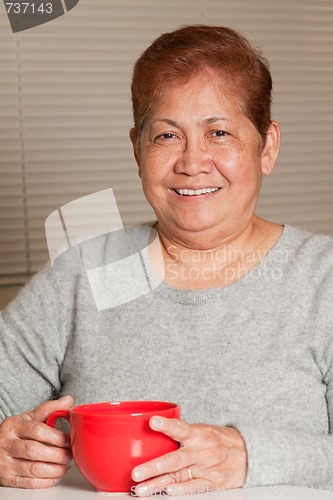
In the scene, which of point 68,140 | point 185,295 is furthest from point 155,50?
point 68,140

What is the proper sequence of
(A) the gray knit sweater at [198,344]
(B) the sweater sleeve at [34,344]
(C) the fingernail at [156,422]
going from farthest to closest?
1. (B) the sweater sleeve at [34,344]
2. (A) the gray knit sweater at [198,344]
3. (C) the fingernail at [156,422]

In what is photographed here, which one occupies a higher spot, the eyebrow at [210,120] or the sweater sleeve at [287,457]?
the eyebrow at [210,120]

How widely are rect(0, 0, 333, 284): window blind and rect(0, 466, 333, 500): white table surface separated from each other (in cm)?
131

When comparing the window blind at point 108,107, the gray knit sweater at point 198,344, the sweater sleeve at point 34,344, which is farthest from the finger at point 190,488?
the window blind at point 108,107

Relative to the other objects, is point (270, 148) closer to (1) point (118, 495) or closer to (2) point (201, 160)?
(2) point (201, 160)

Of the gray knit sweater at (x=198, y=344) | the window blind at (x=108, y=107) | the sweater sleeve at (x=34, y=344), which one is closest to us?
the gray knit sweater at (x=198, y=344)

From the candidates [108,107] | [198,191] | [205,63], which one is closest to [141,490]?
[198,191]

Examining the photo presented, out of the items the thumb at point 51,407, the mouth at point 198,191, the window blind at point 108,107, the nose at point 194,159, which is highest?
the nose at point 194,159

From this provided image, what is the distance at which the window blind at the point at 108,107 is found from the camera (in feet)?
7.68

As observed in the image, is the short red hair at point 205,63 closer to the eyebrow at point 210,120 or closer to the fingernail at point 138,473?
the eyebrow at point 210,120

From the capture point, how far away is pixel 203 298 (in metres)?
1.39

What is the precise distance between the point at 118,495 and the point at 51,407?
0.55ft

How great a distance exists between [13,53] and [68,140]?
0.28 metres

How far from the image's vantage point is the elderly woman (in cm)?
133
